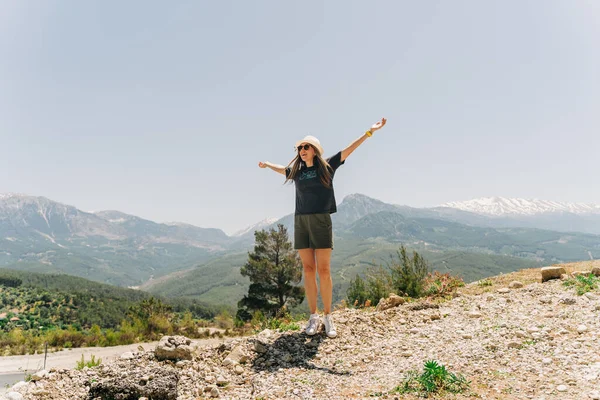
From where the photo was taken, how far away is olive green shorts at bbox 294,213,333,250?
464 cm

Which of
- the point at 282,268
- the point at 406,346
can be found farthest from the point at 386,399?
the point at 282,268

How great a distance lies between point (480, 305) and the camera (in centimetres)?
568

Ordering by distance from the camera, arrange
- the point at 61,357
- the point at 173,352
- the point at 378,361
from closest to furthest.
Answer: the point at 378,361
the point at 173,352
the point at 61,357

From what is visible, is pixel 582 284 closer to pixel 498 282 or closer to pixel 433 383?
pixel 498 282

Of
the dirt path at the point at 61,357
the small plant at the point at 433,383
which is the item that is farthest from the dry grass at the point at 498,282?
the dirt path at the point at 61,357

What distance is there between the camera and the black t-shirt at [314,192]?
474cm

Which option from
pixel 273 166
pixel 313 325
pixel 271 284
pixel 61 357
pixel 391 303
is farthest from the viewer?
pixel 271 284

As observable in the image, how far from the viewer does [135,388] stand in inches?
129

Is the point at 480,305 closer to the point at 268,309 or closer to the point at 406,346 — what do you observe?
the point at 406,346

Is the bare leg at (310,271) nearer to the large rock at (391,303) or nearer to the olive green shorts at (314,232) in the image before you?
the olive green shorts at (314,232)

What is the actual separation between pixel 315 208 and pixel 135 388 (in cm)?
310

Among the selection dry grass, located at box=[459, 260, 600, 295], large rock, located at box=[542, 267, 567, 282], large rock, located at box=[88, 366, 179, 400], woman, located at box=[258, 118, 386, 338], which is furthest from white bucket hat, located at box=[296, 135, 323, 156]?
large rock, located at box=[542, 267, 567, 282]

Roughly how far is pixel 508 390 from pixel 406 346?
63.3 inches

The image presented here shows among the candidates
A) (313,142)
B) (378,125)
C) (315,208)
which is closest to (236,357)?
(315,208)
